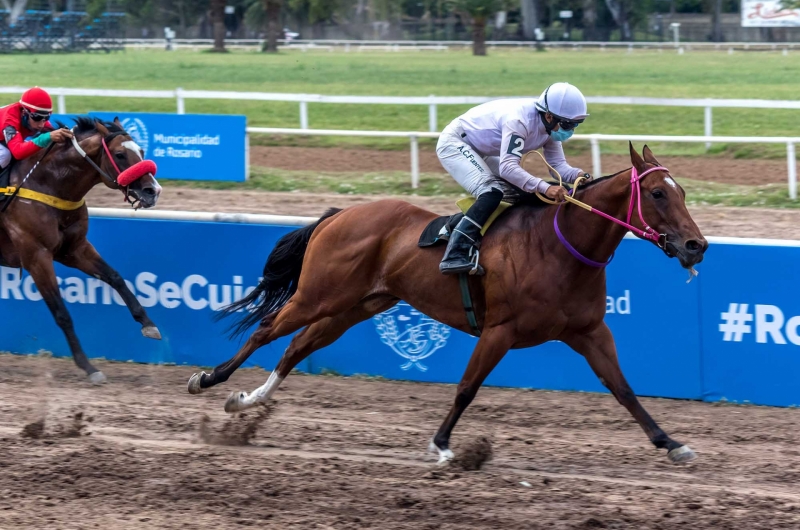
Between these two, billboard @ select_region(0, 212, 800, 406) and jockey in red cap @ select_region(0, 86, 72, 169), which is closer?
billboard @ select_region(0, 212, 800, 406)

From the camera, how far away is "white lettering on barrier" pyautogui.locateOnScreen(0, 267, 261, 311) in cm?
730

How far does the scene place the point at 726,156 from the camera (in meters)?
15.2

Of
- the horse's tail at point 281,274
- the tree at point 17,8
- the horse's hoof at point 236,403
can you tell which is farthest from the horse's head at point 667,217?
the tree at point 17,8

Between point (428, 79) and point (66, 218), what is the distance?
24529 millimetres

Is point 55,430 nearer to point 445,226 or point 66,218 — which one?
point 66,218

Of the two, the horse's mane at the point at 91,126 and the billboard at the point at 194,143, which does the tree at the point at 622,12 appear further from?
the horse's mane at the point at 91,126

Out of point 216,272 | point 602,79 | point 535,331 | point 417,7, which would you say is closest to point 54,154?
point 216,272

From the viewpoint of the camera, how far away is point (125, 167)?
6992mm

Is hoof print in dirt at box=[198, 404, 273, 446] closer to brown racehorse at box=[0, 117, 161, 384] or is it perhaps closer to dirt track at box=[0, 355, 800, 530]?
dirt track at box=[0, 355, 800, 530]

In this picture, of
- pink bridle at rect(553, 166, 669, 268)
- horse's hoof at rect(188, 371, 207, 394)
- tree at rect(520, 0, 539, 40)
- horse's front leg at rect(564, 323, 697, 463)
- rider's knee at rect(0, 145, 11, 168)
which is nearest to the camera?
pink bridle at rect(553, 166, 669, 268)

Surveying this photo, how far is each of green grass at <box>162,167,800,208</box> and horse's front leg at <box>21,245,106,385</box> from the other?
6571mm

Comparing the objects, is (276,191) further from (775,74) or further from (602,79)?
(775,74)

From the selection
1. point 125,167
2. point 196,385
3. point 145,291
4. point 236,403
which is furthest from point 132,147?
point 236,403

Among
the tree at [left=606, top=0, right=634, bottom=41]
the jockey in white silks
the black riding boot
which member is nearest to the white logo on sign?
the jockey in white silks
